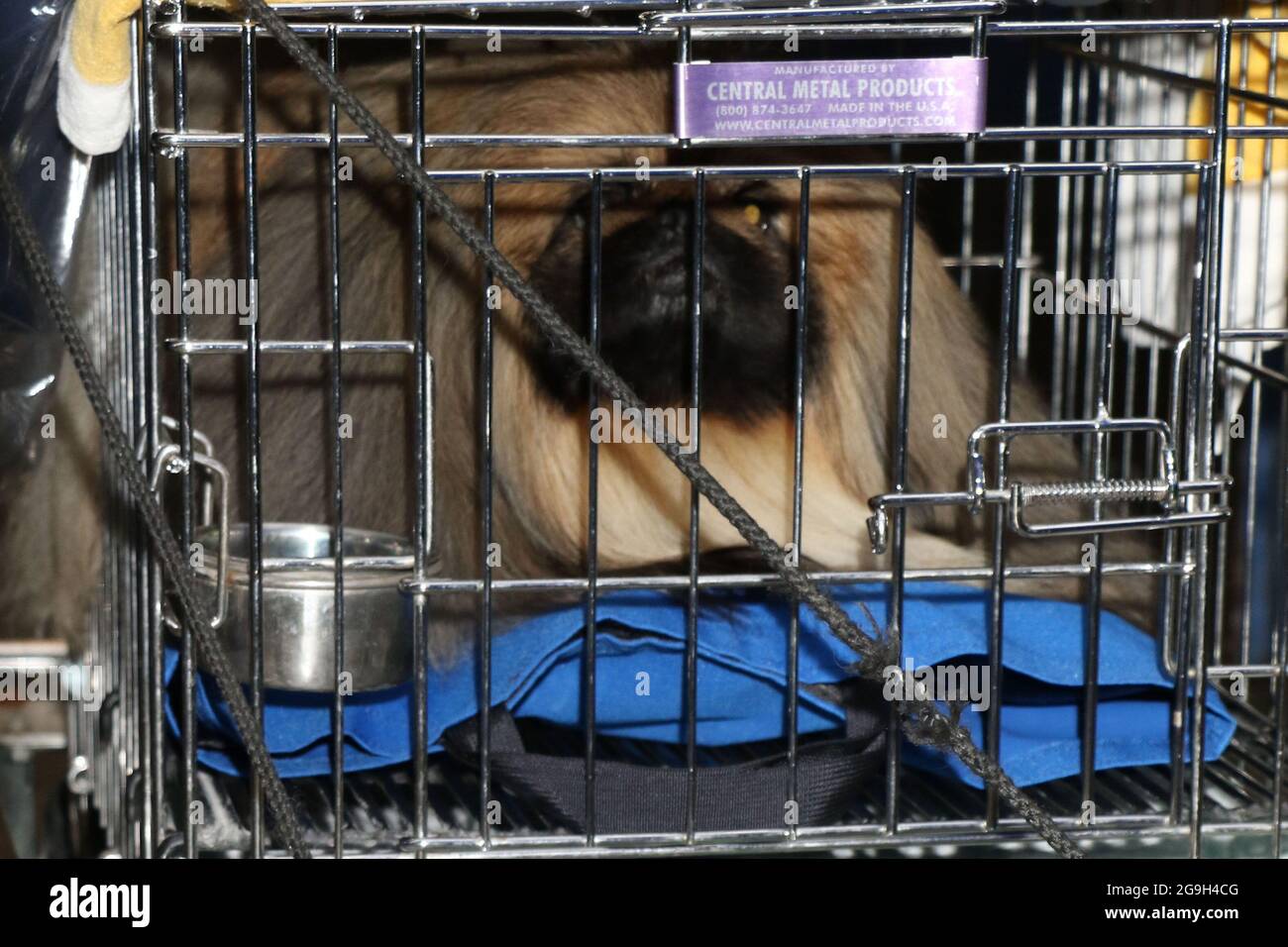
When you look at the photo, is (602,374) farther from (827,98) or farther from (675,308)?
(675,308)

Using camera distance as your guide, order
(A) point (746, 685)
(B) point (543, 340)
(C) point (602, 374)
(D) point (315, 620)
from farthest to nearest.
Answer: (B) point (543, 340)
(A) point (746, 685)
(D) point (315, 620)
(C) point (602, 374)

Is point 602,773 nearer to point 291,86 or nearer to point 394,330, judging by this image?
point 394,330

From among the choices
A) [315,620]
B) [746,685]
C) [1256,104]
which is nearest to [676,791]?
[746,685]

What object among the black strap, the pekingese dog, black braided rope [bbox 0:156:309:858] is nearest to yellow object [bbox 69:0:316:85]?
black braided rope [bbox 0:156:309:858]

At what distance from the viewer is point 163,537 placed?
2.83 feet

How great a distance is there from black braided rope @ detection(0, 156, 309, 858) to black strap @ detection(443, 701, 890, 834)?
0.20m

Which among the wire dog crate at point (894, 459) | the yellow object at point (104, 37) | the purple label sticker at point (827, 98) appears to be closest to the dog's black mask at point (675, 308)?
the wire dog crate at point (894, 459)

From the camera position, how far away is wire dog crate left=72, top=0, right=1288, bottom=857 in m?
0.94

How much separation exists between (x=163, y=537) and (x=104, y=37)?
12.4 inches

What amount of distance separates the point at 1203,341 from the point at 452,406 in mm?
567

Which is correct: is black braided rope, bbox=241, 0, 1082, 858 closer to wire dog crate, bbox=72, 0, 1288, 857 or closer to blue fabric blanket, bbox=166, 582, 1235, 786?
wire dog crate, bbox=72, 0, 1288, 857

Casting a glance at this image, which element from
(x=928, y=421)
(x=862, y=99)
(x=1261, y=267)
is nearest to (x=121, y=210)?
(x=862, y=99)

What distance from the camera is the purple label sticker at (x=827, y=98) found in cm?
93

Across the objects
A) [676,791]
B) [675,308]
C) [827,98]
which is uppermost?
[827,98]
